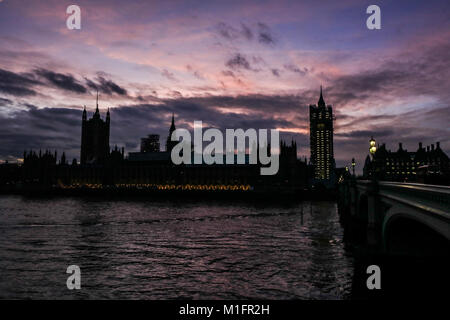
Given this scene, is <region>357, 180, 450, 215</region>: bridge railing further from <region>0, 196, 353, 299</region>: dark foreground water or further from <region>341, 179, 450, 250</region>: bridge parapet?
<region>0, 196, 353, 299</region>: dark foreground water

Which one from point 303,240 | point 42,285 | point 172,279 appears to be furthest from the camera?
point 303,240

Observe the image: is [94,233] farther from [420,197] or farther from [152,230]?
[420,197]

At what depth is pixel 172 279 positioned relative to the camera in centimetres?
2314

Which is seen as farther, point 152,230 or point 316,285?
point 152,230

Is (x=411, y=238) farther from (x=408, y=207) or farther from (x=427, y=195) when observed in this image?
(x=427, y=195)

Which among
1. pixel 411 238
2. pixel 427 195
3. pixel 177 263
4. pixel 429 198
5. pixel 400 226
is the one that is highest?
pixel 427 195

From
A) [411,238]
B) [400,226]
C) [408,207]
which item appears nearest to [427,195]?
[408,207]

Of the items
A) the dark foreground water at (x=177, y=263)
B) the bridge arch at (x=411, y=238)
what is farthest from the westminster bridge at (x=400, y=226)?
the dark foreground water at (x=177, y=263)

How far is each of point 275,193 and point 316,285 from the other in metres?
125

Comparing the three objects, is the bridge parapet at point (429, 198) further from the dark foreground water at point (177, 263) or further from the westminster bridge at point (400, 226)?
the dark foreground water at point (177, 263)

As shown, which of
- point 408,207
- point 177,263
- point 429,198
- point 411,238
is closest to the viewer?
point 429,198

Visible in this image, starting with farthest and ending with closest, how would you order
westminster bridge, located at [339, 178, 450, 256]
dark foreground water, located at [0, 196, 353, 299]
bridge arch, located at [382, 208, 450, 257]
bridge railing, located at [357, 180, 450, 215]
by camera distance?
bridge arch, located at [382, 208, 450, 257] < dark foreground water, located at [0, 196, 353, 299] < westminster bridge, located at [339, 178, 450, 256] < bridge railing, located at [357, 180, 450, 215]

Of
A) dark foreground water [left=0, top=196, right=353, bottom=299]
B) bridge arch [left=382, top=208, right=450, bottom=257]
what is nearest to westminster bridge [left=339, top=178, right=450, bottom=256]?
bridge arch [left=382, top=208, right=450, bottom=257]
